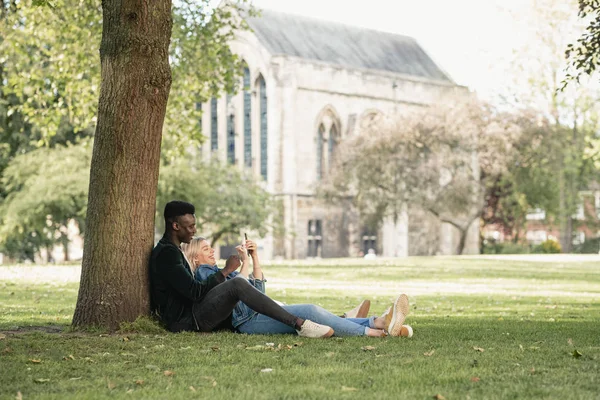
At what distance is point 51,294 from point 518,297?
879 centimetres

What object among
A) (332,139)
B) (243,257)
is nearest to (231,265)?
(243,257)

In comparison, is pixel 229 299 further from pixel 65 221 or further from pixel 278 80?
pixel 278 80

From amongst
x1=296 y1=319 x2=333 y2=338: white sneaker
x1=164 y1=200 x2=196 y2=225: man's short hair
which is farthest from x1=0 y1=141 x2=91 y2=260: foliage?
x1=296 y1=319 x2=333 y2=338: white sneaker

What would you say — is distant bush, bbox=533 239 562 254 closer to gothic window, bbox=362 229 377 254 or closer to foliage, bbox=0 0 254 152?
gothic window, bbox=362 229 377 254

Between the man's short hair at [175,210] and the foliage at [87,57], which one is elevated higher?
the foliage at [87,57]

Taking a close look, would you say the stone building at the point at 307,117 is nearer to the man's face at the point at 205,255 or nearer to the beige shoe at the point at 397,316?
the man's face at the point at 205,255

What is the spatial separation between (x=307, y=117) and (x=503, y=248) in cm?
1674

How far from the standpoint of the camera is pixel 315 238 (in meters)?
62.4

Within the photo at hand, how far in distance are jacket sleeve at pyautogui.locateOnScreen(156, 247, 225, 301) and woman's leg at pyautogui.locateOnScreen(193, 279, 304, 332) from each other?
102 mm

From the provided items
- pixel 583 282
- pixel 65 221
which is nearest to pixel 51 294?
pixel 583 282

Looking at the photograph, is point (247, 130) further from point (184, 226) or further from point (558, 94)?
point (184, 226)

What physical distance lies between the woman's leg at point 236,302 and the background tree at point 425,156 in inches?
1785

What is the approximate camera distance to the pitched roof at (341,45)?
63938 millimetres

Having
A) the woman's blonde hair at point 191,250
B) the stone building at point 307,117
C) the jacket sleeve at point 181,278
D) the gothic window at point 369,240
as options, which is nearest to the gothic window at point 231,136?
the stone building at point 307,117
